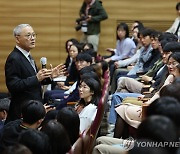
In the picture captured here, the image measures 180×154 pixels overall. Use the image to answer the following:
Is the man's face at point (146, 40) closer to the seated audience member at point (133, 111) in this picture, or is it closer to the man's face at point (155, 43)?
the man's face at point (155, 43)

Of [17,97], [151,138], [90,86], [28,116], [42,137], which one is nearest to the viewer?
[151,138]

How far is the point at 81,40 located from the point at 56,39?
0.62 m

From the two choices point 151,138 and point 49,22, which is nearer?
point 151,138

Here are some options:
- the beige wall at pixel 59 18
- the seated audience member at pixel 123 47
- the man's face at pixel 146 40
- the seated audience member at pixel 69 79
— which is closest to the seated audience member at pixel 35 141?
the seated audience member at pixel 69 79

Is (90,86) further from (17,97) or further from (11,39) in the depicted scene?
(11,39)

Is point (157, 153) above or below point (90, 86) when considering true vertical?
above

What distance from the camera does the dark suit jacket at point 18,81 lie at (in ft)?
12.7

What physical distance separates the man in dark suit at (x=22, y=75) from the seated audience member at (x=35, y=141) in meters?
1.31

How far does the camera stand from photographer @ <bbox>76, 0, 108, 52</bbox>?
26.5 ft

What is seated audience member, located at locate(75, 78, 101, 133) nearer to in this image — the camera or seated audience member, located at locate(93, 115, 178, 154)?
seated audience member, located at locate(93, 115, 178, 154)

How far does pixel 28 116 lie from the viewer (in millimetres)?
3215

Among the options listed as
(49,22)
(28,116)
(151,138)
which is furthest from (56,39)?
(151,138)

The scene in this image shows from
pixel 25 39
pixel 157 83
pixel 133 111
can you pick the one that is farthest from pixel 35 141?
pixel 157 83

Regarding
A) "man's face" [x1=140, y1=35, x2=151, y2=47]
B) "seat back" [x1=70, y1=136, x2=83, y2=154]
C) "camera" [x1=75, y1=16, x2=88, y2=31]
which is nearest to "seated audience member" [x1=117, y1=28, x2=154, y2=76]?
"man's face" [x1=140, y1=35, x2=151, y2=47]
